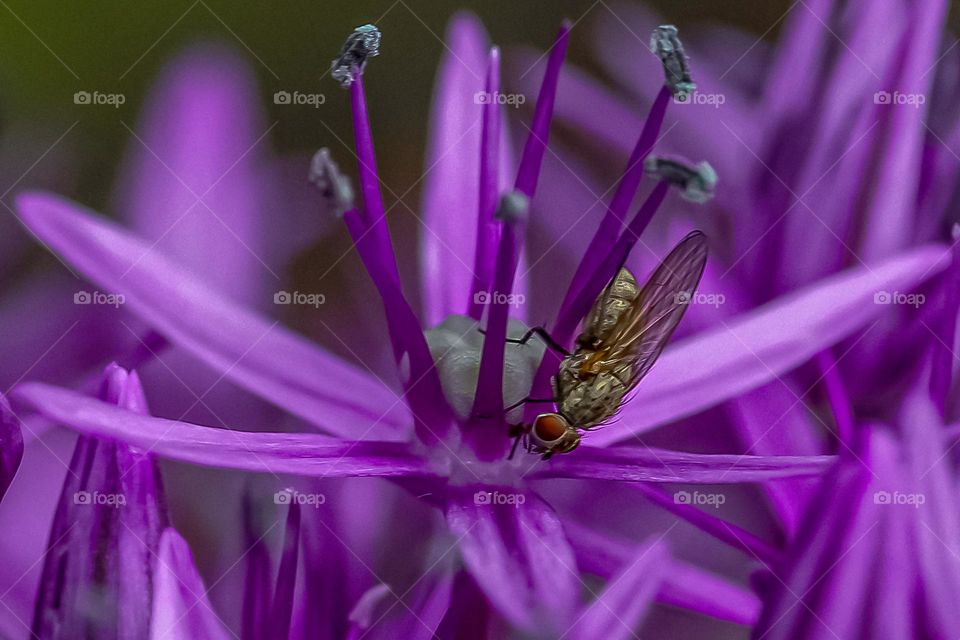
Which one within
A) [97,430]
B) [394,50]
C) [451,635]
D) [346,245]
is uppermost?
[394,50]

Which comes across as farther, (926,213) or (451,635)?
(926,213)

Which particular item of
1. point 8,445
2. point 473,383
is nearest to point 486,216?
point 473,383

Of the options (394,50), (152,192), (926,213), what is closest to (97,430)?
(152,192)

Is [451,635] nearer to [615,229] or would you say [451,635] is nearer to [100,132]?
[615,229]

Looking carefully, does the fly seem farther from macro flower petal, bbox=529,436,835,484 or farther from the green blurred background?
the green blurred background

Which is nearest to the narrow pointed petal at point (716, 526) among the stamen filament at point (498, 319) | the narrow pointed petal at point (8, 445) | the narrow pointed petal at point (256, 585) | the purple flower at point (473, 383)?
the purple flower at point (473, 383)

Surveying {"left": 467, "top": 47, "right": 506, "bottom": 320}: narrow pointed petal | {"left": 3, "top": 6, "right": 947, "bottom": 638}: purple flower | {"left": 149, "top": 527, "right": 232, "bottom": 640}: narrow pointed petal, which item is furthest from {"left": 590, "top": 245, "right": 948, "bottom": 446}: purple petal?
{"left": 149, "top": 527, "right": 232, "bottom": 640}: narrow pointed petal
